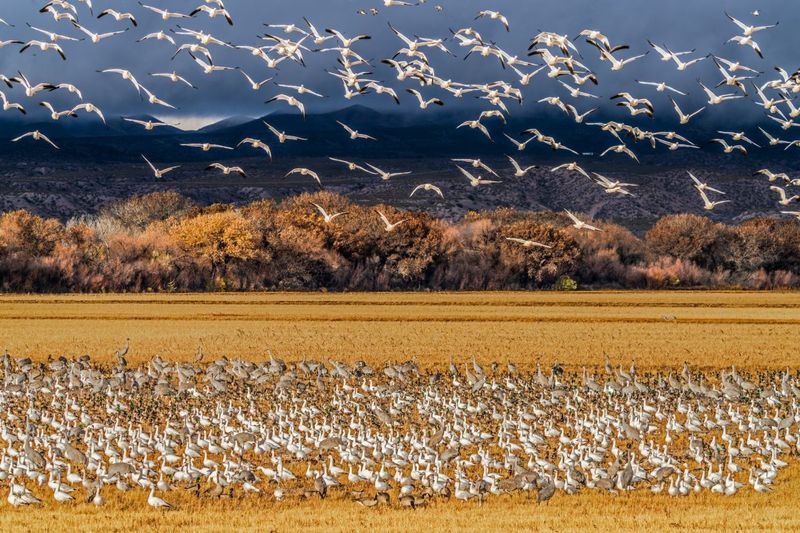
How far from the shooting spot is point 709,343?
164ft

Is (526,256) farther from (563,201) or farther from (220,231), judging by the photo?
(563,201)

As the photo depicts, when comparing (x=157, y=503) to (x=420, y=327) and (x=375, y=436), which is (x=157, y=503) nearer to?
(x=375, y=436)

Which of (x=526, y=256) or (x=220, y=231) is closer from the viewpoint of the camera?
(x=220, y=231)

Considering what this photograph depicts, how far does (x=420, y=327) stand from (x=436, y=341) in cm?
796

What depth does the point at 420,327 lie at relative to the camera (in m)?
58.4

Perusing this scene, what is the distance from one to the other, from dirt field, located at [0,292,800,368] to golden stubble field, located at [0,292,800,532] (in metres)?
0.13

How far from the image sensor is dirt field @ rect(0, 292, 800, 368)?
45.0 metres

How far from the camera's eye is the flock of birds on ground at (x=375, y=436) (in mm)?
19672

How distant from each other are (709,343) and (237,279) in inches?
2333

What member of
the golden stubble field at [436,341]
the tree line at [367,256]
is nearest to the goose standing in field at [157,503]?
the golden stubble field at [436,341]

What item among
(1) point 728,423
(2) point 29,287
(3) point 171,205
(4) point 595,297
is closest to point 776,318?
(4) point 595,297

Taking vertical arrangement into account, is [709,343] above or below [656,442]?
below

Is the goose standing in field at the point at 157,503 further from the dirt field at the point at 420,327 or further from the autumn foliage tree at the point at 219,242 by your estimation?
the autumn foliage tree at the point at 219,242

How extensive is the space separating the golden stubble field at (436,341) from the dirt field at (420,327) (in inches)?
4.9
